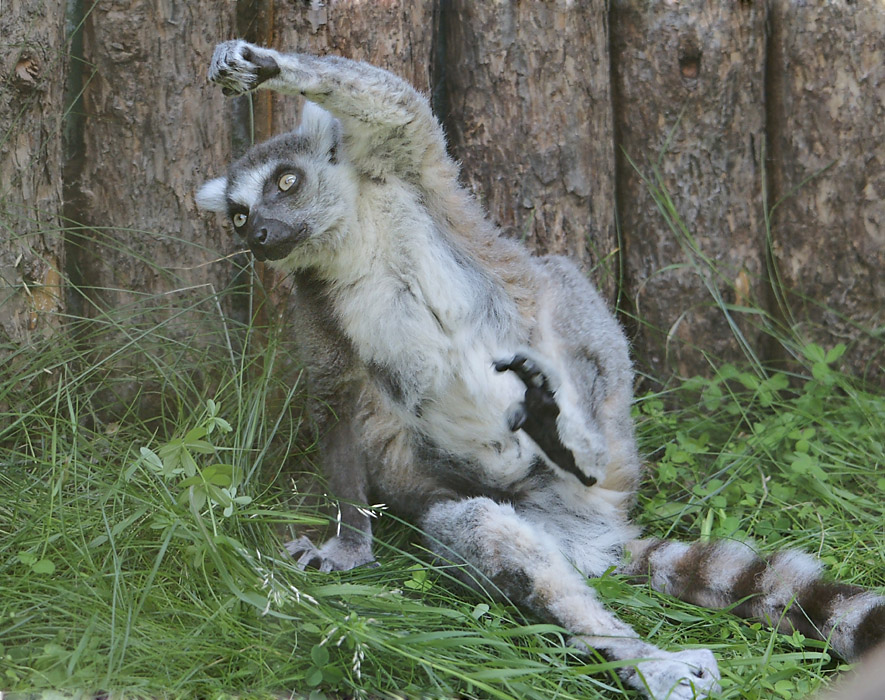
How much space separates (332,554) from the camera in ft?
12.3

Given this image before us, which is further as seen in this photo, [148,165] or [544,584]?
[148,165]

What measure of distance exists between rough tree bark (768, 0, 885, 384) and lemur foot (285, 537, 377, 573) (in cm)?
239

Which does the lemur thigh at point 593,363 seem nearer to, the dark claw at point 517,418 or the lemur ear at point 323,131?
the dark claw at point 517,418

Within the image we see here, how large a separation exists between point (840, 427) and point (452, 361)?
197 cm

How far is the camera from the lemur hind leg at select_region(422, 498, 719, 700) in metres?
2.92

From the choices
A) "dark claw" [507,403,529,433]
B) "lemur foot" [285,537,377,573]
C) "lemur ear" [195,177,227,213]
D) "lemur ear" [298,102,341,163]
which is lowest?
"lemur foot" [285,537,377,573]

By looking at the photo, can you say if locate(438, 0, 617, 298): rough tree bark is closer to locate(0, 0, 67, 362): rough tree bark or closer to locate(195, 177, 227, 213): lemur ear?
locate(195, 177, 227, 213): lemur ear

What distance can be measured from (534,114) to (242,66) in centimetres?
150

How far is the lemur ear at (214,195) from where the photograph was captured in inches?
152

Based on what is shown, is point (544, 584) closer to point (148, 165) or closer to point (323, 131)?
point (323, 131)

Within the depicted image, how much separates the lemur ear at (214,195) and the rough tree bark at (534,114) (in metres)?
1.15

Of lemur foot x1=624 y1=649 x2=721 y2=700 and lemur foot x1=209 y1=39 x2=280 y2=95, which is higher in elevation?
lemur foot x1=209 y1=39 x2=280 y2=95

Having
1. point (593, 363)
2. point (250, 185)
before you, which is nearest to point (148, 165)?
point (250, 185)

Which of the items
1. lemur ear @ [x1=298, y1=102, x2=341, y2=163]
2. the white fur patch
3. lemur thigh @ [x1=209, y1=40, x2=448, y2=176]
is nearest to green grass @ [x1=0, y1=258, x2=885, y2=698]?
the white fur patch
